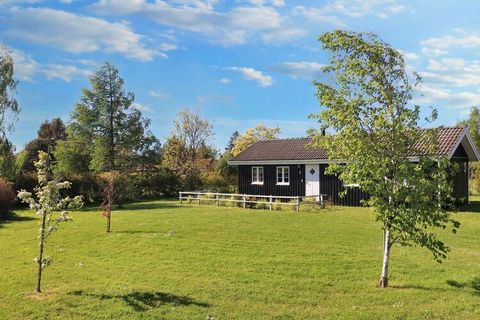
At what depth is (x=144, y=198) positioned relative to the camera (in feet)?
121

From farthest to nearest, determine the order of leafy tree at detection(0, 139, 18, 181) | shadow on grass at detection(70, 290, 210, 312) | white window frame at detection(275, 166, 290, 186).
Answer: leafy tree at detection(0, 139, 18, 181) < white window frame at detection(275, 166, 290, 186) < shadow on grass at detection(70, 290, 210, 312)

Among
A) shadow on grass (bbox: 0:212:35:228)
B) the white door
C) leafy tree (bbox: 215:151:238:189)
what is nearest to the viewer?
shadow on grass (bbox: 0:212:35:228)

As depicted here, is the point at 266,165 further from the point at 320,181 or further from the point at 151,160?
the point at 151,160

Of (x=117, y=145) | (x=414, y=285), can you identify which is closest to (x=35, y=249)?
(x=414, y=285)

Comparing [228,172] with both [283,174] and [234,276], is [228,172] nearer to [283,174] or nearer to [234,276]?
[283,174]

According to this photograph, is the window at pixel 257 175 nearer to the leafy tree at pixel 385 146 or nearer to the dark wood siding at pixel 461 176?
the dark wood siding at pixel 461 176

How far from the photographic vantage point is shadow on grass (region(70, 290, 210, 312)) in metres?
7.88

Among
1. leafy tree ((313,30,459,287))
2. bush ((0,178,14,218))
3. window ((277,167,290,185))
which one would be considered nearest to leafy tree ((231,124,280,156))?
window ((277,167,290,185))

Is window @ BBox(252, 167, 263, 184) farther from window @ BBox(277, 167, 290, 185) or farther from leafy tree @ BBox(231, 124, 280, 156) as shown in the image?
leafy tree @ BBox(231, 124, 280, 156)

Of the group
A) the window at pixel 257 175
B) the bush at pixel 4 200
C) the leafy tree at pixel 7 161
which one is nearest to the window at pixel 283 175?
the window at pixel 257 175

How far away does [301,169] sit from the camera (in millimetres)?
29016

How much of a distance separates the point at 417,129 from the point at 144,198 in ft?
100

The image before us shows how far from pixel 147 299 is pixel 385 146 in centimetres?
531

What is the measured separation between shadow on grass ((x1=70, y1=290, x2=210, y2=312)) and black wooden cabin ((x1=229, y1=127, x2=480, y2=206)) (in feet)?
55.9
